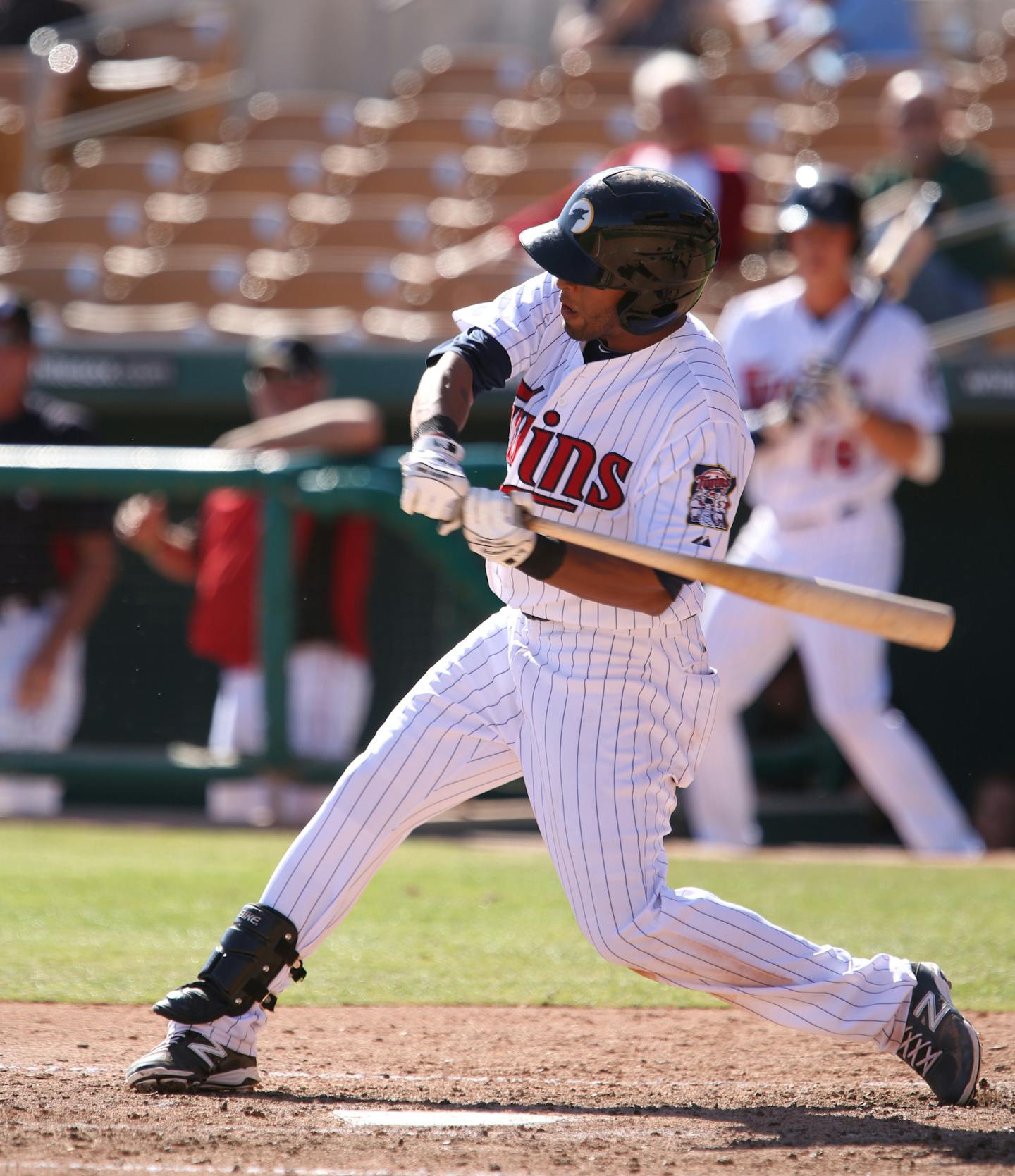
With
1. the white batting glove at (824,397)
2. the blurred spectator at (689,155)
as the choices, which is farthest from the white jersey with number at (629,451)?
the blurred spectator at (689,155)

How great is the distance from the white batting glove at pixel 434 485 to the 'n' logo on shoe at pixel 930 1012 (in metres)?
1.04

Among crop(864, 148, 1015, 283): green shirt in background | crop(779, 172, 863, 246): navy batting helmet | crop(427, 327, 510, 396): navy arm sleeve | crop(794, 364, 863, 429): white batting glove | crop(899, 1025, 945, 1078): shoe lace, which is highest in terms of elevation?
crop(864, 148, 1015, 283): green shirt in background

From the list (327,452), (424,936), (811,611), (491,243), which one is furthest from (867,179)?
(811,611)

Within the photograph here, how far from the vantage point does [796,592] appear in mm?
2611

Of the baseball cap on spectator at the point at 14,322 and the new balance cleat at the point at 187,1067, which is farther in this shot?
the baseball cap on spectator at the point at 14,322

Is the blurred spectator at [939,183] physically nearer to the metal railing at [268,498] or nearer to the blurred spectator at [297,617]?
the metal railing at [268,498]

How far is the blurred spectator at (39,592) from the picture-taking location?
5719 millimetres

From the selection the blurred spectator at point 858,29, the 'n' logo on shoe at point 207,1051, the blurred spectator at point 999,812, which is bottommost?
the 'n' logo on shoe at point 207,1051

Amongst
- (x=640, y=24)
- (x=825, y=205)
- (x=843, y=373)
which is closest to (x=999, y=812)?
(x=843, y=373)

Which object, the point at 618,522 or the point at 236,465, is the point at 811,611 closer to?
the point at 618,522

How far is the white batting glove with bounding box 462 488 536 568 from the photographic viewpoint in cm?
242

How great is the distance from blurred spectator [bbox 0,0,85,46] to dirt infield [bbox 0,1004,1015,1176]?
7.42 m

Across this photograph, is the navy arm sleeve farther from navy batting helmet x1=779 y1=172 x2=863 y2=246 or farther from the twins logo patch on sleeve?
navy batting helmet x1=779 y1=172 x2=863 y2=246

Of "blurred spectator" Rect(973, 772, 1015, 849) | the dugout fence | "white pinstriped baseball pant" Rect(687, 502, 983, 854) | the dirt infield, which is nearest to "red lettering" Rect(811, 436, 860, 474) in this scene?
"white pinstriped baseball pant" Rect(687, 502, 983, 854)
